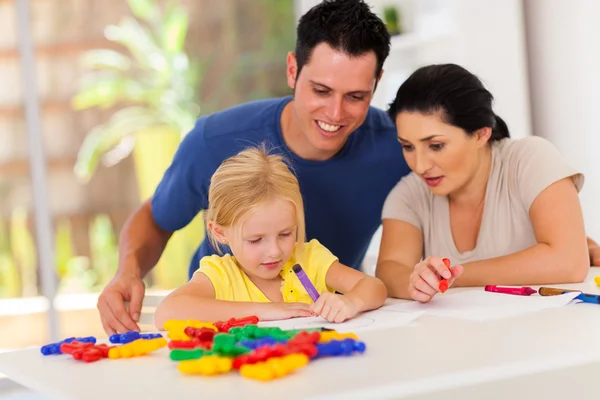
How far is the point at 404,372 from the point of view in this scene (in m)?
0.92

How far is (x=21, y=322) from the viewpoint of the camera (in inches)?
164

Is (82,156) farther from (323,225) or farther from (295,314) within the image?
(295,314)

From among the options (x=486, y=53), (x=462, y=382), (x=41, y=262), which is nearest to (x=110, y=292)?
(x=462, y=382)

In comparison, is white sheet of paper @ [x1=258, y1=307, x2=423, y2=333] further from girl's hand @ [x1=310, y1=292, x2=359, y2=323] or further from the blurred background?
the blurred background

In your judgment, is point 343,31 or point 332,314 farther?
point 343,31

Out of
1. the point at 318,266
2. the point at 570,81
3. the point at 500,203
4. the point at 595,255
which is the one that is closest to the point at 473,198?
the point at 500,203

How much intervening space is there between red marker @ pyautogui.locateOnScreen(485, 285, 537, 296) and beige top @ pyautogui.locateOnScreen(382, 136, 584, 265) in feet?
0.96

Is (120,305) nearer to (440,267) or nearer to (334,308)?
Result: (334,308)

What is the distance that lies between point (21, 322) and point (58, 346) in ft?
10.5

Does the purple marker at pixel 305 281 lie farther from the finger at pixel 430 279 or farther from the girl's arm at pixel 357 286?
the finger at pixel 430 279

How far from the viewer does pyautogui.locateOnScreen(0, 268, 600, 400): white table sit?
0.87m

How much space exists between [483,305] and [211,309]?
0.49 meters

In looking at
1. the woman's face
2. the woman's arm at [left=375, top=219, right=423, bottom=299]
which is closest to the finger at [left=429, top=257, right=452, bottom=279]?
the woman's arm at [left=375, top=219, right=423, bottom=299]

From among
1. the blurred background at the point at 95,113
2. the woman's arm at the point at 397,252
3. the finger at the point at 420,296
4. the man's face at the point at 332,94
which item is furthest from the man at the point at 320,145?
the blurred background at the point at 95,113
